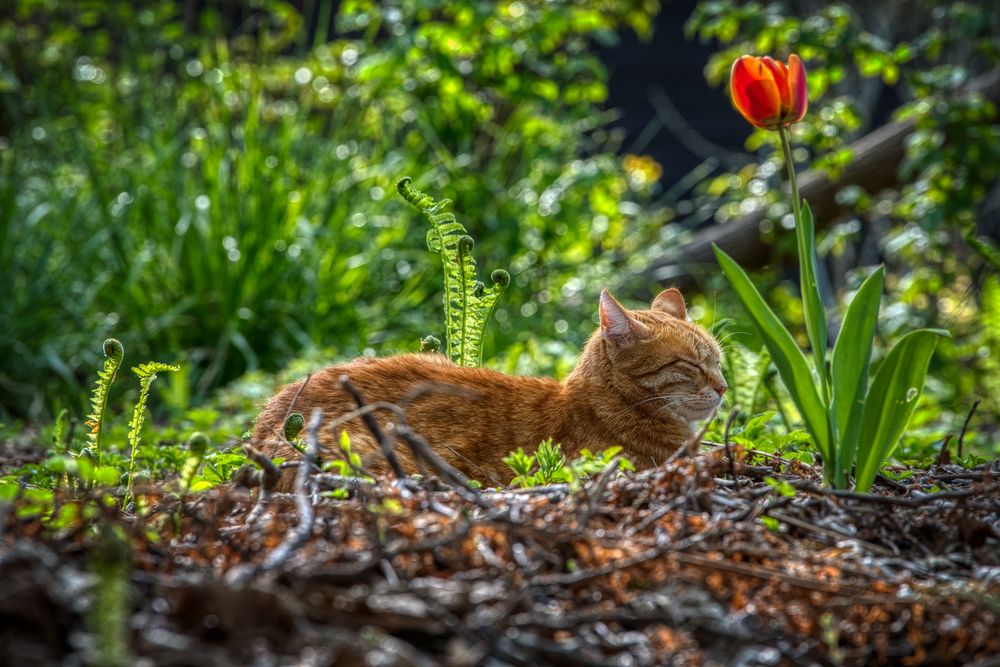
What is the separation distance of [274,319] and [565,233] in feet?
5.88

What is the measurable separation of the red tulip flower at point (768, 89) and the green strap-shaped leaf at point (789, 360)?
34 cm

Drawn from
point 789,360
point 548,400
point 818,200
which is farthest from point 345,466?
point 818,200

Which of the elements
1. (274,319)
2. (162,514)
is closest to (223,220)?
(274,319)

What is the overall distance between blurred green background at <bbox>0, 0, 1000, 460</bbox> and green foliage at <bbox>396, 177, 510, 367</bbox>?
174 centimetres

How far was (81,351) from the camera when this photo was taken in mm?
5070

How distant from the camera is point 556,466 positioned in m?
2.21

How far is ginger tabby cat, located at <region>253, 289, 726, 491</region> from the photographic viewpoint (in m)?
2.56

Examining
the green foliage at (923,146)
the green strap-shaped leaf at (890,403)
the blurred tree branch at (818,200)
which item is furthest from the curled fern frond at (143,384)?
the blurred tree branch at (818,200)

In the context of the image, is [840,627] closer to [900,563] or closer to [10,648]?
[900,563]

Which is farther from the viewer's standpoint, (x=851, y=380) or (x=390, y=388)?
(x=390, y=388)

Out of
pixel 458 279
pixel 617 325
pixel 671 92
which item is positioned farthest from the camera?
pixel 671 92

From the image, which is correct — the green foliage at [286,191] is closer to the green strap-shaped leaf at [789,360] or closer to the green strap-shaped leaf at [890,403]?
the green strap-shaped leaf at [789,360]

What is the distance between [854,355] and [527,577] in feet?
3.31

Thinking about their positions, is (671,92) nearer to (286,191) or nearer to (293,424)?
(286,191)
